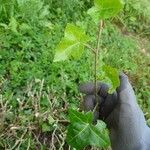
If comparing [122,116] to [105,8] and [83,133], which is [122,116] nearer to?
[83,133]

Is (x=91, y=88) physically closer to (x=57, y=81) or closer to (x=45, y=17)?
(x=57, y=81)

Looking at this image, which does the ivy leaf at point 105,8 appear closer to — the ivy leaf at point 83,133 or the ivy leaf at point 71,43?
the ivy leaf at point 71,43

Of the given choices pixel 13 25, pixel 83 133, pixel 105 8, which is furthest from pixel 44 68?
pixel 105 8

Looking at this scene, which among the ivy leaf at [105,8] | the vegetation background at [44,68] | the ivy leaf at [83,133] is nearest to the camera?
the ivy leaf at [105,8]

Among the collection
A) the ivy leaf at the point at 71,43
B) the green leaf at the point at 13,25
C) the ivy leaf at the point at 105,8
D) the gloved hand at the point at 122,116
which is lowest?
the gloved hand at the point at 122,116

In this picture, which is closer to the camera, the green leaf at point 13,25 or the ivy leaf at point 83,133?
the ivy leaf at point 83,133

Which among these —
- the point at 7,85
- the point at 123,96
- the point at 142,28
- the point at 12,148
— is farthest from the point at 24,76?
the point at 142,28

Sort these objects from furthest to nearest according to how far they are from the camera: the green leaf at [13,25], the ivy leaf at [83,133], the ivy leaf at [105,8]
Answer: the green leaf at [13,25], the ivy leaf at [83,133], the ivy leaf at [105,8]

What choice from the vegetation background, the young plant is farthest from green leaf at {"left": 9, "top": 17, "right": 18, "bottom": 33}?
the young plant

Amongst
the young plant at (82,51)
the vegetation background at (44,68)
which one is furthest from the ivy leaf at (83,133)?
the vegetation background at (44,68)
